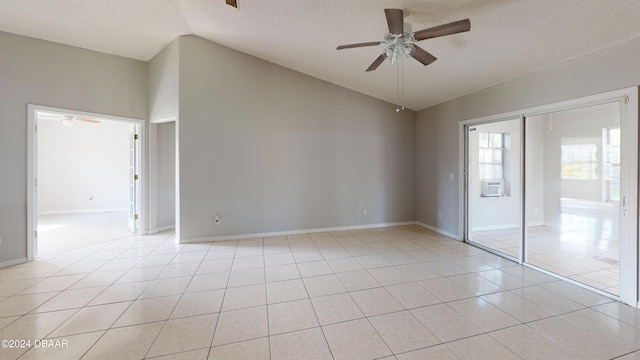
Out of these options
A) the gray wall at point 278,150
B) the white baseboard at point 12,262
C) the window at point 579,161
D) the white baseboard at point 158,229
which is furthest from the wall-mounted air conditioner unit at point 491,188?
the white baseboard at point 12,262

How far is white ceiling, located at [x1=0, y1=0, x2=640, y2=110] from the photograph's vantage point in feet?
7.64

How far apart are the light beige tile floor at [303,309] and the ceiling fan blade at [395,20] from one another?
8.41 feet

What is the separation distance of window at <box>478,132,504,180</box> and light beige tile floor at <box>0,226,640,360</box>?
248 cm

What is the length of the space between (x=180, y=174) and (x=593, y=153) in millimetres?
7107

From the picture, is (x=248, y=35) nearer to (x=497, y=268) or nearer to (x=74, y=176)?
(x=497, y=268)

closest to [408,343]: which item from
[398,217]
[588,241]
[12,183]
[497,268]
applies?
[497,268]

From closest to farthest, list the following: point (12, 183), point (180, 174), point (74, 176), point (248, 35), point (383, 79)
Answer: point (12, 183) → point (248, 35) → point (180, 174) → point (383, 79) → point (74, 176)

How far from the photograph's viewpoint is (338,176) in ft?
16.6

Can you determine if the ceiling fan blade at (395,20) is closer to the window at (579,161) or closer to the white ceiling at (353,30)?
the white ceiling at (353,30)

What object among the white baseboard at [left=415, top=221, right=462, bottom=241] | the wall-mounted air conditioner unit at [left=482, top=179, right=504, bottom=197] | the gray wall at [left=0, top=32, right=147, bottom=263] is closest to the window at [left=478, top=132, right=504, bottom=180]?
the wall-mounted air conditioner unit at [left=482, top=179, right=504, bottom=197]

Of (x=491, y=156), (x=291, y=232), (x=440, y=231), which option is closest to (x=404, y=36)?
(x=291, y=232)

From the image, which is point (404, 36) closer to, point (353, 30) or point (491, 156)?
point (353, 30)

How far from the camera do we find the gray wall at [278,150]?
416 centimetres

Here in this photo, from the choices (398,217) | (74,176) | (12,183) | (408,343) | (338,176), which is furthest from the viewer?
(74,176)
